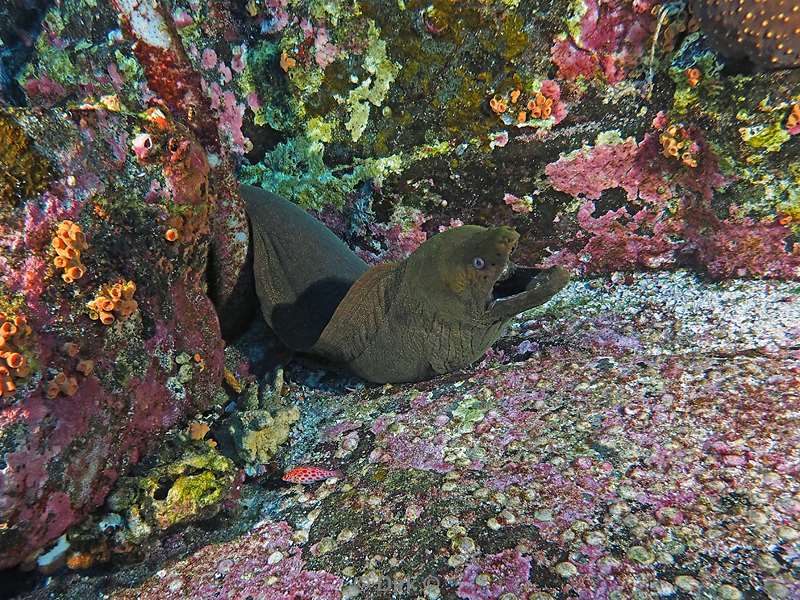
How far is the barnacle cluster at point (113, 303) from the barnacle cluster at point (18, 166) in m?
0.52

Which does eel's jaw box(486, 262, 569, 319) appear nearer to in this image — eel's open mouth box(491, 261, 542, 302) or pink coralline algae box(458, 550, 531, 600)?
eel's open mouth box(491, 261, 542, 302)

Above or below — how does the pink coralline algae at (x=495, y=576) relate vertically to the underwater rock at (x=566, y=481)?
below

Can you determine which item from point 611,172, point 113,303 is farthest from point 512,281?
point 113,303

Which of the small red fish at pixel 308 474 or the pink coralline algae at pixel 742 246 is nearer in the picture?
the small red fish at pixel 308 474

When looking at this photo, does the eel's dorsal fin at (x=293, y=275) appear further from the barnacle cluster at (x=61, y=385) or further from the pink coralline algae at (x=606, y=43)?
the pink coralline algae at (x=606, y=43)

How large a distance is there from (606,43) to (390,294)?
2.02 meters

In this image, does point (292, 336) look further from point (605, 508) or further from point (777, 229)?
point (777, 229)

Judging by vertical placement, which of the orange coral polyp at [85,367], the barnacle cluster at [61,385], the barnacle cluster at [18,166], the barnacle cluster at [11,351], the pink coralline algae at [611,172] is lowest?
the barnacle cluster at [61,385]

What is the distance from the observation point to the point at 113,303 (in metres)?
2.36

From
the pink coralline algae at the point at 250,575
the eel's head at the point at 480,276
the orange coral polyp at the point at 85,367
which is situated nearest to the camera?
the pink coralline algae at the point at 250,575

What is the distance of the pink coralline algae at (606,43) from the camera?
2.84 metres

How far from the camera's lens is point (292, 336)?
11.4 ft

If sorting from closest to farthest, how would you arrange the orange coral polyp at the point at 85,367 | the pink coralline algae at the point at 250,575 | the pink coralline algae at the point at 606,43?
the pink coralline algae at the point at 250,575
the orange coral polyp at the point at 85,367
the pink coralline algae at the point at 606,43

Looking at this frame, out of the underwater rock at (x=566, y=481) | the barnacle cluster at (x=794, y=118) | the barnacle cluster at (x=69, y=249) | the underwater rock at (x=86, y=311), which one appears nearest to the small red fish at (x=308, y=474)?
the underwater rock at (x=566, y=481)
